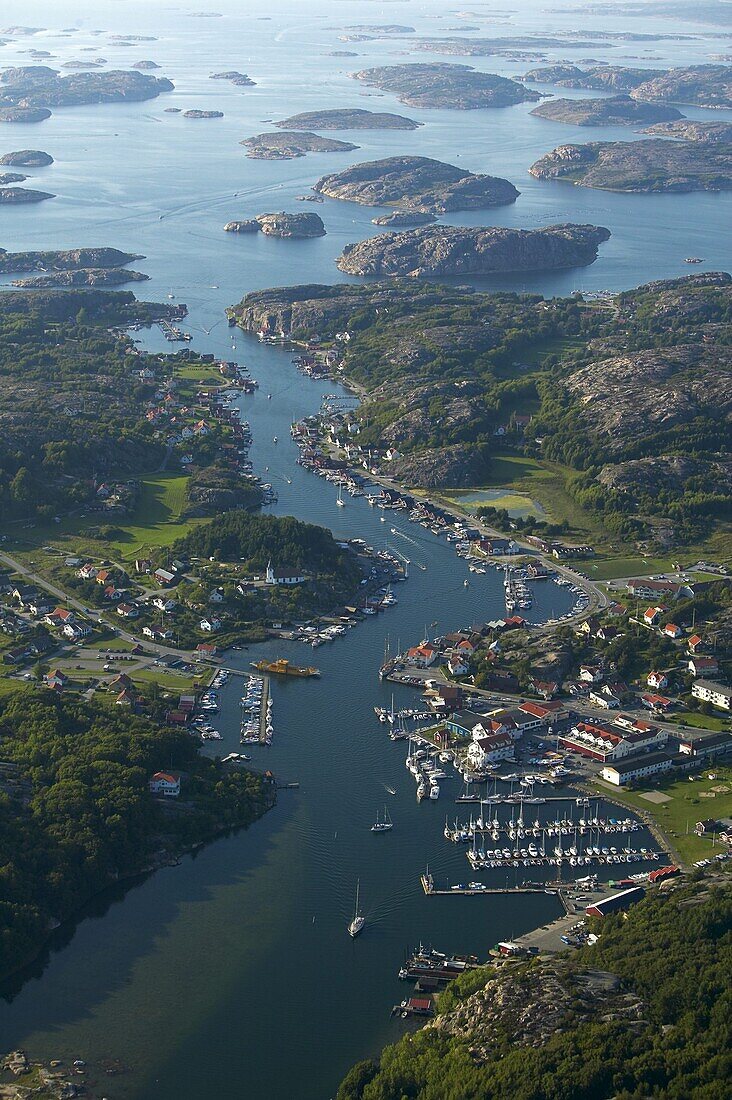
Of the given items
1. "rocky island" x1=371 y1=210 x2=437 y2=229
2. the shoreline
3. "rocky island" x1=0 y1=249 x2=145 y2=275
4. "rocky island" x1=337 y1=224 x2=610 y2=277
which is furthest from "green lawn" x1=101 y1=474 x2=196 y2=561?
"rocky island" x1=371 y1=210 x2=437 y2=229

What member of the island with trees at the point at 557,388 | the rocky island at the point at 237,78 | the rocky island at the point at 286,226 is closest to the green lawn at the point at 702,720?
the island with trees at the point at 557,388

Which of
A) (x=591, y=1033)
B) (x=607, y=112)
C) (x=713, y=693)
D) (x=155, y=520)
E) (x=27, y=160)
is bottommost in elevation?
(x=27, y=160)

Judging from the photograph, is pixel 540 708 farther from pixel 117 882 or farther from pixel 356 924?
pixel 117 882

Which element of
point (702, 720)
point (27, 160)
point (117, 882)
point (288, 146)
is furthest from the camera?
point (288, 146)

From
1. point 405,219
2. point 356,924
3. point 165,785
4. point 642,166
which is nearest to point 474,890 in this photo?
point 356,924

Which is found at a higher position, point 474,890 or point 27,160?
point 474,890

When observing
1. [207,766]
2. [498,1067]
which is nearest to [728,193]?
[207,766]

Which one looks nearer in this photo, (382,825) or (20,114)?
(382,825)
